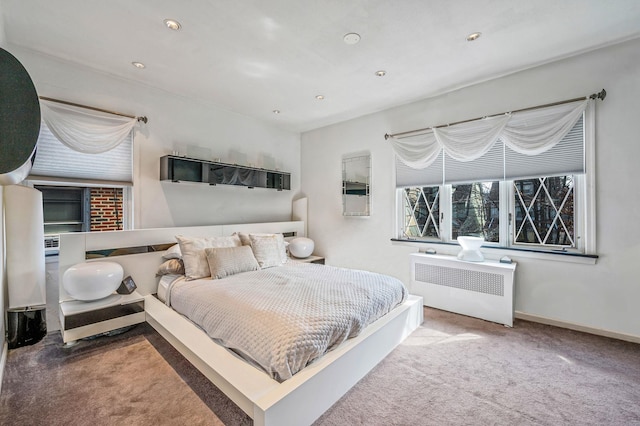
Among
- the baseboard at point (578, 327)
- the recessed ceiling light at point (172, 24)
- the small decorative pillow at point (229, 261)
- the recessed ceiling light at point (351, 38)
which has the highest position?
the recessed ceiling light at point (351, 38)

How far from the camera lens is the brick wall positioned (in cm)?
312

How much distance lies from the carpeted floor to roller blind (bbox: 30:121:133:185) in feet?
5.25

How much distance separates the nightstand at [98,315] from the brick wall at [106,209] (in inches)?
34.6

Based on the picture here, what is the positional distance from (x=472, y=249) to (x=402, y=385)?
6.23 ft

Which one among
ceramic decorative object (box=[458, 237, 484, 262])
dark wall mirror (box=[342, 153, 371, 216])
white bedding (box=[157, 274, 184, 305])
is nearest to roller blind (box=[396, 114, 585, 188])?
dark wall mirror (box=[342, 153, 371, 216])

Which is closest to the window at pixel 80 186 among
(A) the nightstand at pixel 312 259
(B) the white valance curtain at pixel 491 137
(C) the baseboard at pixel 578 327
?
(A) the nightstand at pixel 312 259

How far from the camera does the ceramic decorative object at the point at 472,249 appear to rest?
323 cm

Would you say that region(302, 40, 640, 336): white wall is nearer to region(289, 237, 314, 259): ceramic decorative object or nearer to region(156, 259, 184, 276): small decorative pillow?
region(289, 237, 314, 259): ceramic decorative object

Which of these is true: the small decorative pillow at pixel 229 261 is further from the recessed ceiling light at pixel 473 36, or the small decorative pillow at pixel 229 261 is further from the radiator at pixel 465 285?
the recessed ceiling light at pixel 473 36

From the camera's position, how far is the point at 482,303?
3131 mm

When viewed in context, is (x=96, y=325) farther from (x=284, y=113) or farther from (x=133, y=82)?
(x=284, y=113)

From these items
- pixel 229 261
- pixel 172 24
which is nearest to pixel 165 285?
pixel 229 261

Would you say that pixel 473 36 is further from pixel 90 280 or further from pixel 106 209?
pixel 106 209

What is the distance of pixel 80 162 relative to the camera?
115 inches
